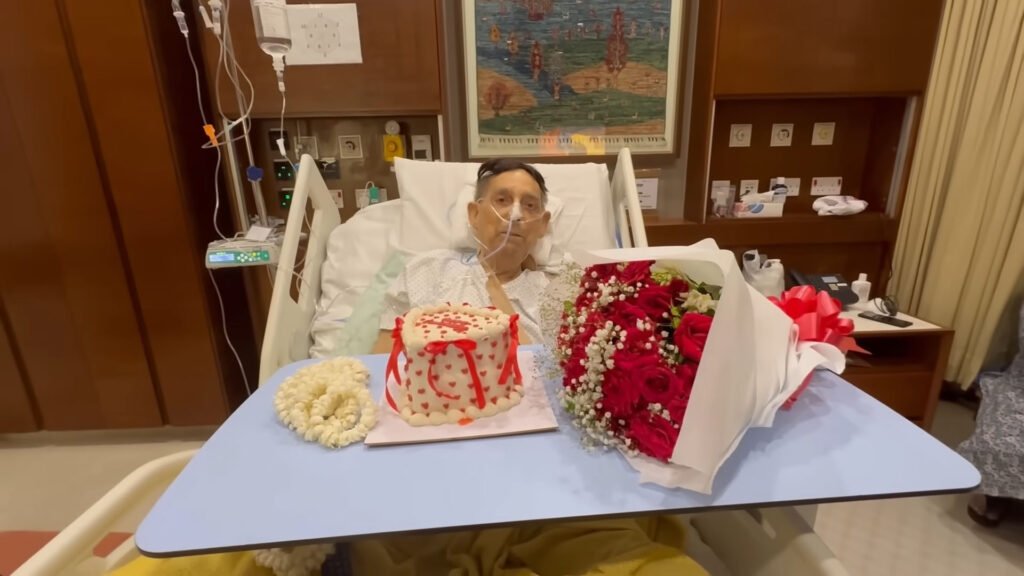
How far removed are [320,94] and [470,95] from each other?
617 mm

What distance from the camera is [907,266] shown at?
8.23ft

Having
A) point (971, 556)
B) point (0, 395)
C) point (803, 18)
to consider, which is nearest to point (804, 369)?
point (971, 556)

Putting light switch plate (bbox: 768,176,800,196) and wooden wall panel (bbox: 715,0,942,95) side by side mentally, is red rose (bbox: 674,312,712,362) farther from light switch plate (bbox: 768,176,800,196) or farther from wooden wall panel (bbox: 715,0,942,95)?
light switch plate (bbox: 768,176,800,196)

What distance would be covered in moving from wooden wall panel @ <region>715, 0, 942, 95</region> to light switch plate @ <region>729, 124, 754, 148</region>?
1.03 ft

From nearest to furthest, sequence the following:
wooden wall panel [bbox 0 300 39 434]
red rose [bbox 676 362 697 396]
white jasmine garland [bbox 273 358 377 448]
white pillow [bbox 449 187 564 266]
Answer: red rose [bbox 676 362 697 396] → white jasmine garland [bbox 273 358 377 448] → white pillow [bbox 449 187 564 266] → wooden wall panel [bbox 0 300 39 434]

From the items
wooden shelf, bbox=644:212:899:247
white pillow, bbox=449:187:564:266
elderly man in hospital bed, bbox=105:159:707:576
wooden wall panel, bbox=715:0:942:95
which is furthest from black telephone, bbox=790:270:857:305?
elderly man in hospital bed, bbox=105:159:707:576

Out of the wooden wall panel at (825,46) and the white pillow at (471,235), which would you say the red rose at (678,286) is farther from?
the wooden wall panel at (825,46)

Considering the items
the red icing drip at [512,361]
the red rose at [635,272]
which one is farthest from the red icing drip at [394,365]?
the red rose at [635,272]

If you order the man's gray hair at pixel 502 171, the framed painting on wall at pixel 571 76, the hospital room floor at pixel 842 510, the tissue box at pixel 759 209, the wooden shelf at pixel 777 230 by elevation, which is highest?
the framed painting on wall at pixel 571 76

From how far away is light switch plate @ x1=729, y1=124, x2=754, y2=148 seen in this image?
8.30 feet

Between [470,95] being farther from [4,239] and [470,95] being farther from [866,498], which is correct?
[866,498]

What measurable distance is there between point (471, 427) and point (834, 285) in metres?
2.11

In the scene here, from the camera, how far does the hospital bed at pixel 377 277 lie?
0.86 meters

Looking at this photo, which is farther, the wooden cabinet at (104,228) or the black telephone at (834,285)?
the black telephone at (834,285)
